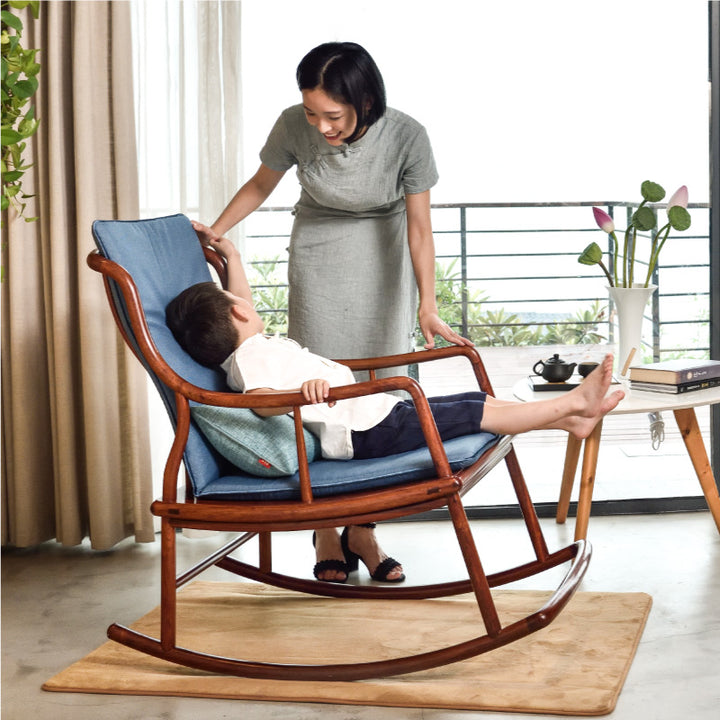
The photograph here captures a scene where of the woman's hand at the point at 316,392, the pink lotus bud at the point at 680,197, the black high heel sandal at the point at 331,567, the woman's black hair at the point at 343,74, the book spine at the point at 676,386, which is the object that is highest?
the woman's black hair at the point at 343,74

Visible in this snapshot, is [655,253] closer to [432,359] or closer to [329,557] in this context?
[432,359]

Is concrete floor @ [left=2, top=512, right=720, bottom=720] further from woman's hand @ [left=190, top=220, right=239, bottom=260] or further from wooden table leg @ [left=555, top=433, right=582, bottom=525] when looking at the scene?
woman's hand @ [left=190, top=220, right=239, bottom=260]

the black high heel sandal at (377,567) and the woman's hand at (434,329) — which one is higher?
the woman's hand at (434,329)

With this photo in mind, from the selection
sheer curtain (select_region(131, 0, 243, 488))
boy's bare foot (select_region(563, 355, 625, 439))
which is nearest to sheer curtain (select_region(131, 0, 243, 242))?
sheer curtain (select_region(131, 0, 243, 488))

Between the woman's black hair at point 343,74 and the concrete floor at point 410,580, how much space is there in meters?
1.30

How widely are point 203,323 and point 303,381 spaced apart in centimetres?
27

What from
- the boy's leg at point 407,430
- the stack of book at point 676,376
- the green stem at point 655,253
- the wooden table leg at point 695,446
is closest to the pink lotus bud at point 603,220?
the green stem at point 655,253

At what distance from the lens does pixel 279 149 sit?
8.76ft

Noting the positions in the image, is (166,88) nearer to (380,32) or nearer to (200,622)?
(380,32)

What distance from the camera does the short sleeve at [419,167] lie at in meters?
2.59

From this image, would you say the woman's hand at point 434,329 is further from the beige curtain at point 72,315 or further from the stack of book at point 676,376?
the beige curtain at point 72,315

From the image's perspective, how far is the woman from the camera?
2.59 metres

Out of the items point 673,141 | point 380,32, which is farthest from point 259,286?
point 673,141

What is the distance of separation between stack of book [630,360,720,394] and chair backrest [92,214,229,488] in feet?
4.02
